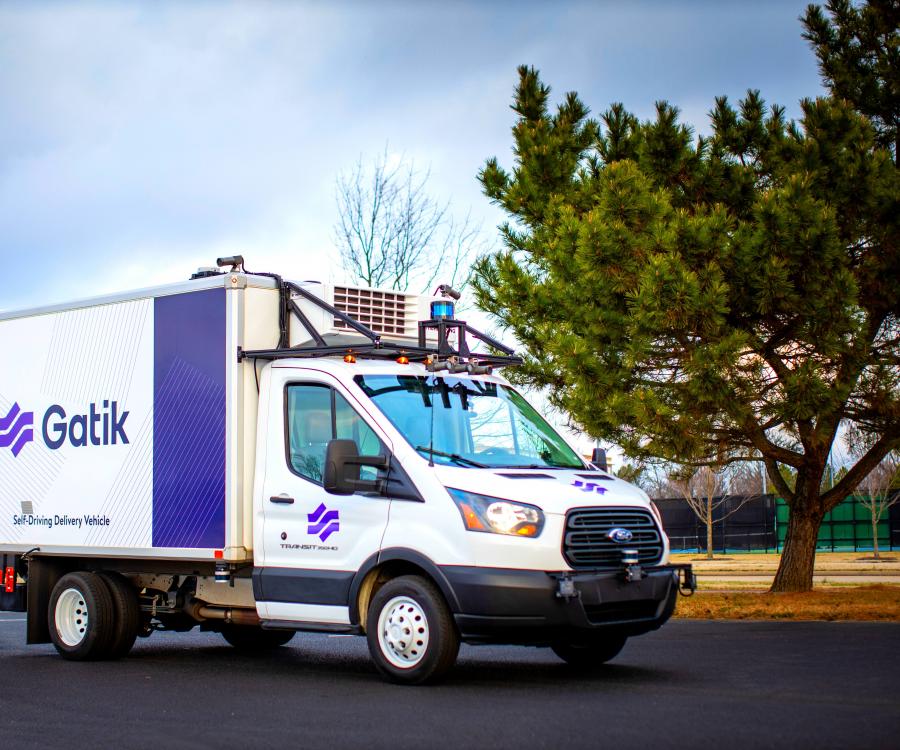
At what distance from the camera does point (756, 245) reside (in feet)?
49.5

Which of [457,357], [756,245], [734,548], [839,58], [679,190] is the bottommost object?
[734,548]

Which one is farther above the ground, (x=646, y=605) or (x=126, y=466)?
(x=126, y=466)

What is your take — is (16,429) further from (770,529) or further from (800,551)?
(770,529)

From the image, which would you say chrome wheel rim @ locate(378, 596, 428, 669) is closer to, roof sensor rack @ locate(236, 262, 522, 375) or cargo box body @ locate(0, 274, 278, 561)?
cargo box body @ locate(0, 274, 278, 561)

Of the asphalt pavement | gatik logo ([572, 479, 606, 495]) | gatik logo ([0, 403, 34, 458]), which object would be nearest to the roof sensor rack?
gatik logo ([572, 479, 606, 495])

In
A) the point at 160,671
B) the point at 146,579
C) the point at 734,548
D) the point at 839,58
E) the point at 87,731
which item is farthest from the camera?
the point at 734,548

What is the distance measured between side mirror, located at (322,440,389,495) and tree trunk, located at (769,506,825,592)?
11347mm

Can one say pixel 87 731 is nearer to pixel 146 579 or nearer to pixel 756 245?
pixel 146 579

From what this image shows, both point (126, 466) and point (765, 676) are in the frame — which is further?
point (126, 466)

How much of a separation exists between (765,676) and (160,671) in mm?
5028

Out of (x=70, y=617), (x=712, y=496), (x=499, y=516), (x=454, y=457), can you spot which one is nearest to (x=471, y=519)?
(x=499, y=516)

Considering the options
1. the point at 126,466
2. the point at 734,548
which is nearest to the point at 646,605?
the point at 126,466

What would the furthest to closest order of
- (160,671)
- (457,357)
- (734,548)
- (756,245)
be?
(734,548)
(756,245)
(160,671)
(457,357)

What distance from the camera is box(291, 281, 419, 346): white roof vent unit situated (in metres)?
10.7
